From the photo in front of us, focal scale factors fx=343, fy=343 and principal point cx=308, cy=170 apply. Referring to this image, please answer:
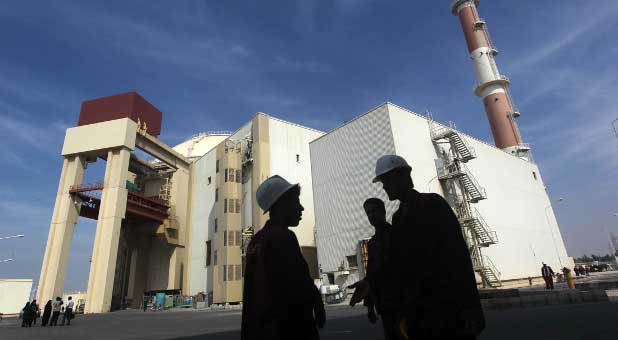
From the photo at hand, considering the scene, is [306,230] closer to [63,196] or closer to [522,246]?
[522,246]

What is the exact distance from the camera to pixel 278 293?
201 cm

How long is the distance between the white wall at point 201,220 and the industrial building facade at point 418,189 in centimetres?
1468

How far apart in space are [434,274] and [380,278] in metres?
1.44

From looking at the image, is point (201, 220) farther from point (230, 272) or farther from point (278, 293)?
point (278, 293)

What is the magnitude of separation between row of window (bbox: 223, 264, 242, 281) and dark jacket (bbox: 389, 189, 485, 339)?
32.9 m

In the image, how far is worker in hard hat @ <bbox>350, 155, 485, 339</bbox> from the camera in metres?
2.12

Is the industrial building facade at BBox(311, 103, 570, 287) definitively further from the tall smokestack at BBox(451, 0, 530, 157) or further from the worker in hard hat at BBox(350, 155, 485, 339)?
the worker in hard hat at BBox(350, 155, 485, 339)

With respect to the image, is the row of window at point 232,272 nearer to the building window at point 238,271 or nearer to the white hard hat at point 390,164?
the building window at point 238,271

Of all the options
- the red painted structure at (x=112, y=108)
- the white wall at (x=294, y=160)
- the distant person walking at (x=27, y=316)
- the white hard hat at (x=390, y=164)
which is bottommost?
the distant person walking at (x=27, y=316)

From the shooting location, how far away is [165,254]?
4388cm

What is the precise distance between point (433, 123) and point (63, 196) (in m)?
36.4

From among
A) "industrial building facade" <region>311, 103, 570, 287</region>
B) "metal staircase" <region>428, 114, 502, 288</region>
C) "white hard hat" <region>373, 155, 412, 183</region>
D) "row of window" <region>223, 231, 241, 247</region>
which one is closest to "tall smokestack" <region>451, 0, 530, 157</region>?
"industrial building facade" <region>311, 103, 570, 287</region>

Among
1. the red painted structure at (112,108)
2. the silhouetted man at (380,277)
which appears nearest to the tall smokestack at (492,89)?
the red painted structure at (112,108)

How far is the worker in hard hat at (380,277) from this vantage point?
11.0 feet
